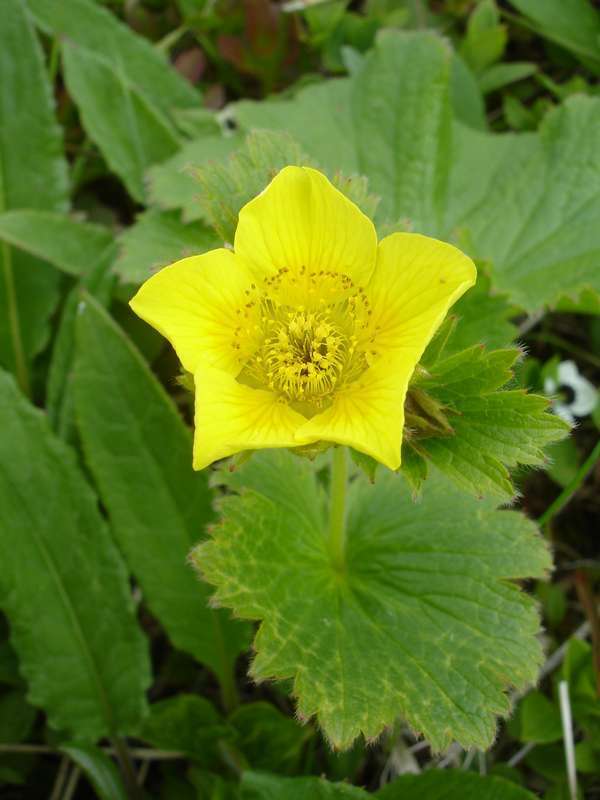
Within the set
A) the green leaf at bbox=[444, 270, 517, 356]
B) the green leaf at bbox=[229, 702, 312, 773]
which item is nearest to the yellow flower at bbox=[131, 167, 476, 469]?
the green leaf at bbox=[444, 270, 517, 356]

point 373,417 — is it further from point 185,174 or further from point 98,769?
point 185,174

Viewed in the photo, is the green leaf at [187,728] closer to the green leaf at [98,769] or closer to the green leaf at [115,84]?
the green leaf at [98,769]

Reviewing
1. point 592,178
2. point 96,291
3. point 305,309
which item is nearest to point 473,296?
point 305,309

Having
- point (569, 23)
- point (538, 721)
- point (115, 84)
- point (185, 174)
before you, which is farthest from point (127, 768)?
point (569, 23)

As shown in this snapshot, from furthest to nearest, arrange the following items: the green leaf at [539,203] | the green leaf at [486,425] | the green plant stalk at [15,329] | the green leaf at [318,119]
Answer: the green leaf at [318,119]
the green plant stalk at [15,329]
the green leaf at [539,203]
the green leaf at [486,425]

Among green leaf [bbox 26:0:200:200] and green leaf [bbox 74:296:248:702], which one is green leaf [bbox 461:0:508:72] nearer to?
green leaf [bbox 26:0:200:200]

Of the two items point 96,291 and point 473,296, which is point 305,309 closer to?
point 473,296

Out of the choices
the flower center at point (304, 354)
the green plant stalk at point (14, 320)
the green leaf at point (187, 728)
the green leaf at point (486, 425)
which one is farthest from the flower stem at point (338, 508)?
the green plant stalk at point (14, 320)
